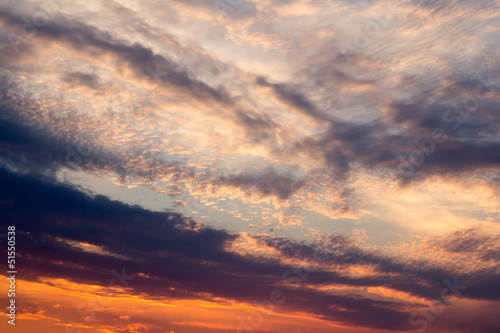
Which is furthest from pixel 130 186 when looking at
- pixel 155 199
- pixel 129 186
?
pixel 155 199

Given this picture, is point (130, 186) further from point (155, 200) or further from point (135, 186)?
point (155, 200)

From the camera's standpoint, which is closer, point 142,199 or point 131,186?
point 131,186

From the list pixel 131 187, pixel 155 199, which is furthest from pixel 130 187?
pixel 155 199

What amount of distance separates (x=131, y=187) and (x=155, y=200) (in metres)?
3.67

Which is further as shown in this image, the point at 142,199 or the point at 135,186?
the point at 142,199

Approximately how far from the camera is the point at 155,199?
39.1m

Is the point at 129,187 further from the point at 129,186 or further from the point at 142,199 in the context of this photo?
the point at 142,199

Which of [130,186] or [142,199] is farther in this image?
[142,199]

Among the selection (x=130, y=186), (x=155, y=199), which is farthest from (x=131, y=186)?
(x=155, y=199)

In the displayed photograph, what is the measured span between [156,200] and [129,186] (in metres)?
3.97

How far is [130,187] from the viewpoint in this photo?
122ft

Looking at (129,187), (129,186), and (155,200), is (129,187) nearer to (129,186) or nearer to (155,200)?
(129,186)

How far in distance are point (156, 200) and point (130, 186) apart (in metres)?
3.88

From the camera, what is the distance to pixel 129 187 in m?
37.2
